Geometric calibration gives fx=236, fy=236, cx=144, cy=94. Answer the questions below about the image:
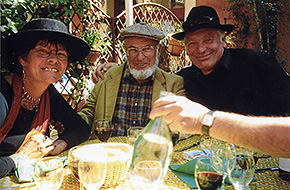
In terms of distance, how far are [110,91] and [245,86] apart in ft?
4.59

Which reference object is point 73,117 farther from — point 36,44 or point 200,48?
point 200,48

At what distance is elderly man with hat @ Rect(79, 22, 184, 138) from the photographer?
8.15 ft

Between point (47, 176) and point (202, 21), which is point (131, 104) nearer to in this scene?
point (202, 21)

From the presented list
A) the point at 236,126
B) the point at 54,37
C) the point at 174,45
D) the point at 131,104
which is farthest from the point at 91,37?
the point at 236,126

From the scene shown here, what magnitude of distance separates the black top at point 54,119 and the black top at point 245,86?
119 centimetres

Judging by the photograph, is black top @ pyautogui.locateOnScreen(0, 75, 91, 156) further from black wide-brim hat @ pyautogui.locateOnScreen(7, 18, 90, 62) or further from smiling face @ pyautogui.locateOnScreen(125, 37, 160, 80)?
smiling face @ pyautogui.locateOnScreen(125, 37, 160, 80)

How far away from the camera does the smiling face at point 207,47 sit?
243cm

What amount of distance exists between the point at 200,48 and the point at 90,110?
132 centimetres

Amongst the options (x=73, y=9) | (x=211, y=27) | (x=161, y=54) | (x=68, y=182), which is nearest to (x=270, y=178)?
(x=68, y=182)

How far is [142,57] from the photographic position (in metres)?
2.56

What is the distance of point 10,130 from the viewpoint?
1.75 meters

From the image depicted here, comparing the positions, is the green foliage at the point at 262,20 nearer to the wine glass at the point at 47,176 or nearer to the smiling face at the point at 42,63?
the smiling face at the point at 42,63

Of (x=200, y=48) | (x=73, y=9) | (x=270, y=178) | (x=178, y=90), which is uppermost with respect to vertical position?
(x=73, y=9)

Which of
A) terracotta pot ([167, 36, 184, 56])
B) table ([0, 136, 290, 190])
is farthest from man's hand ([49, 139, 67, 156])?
terracotta pot ([167, 36, 184, 56])
